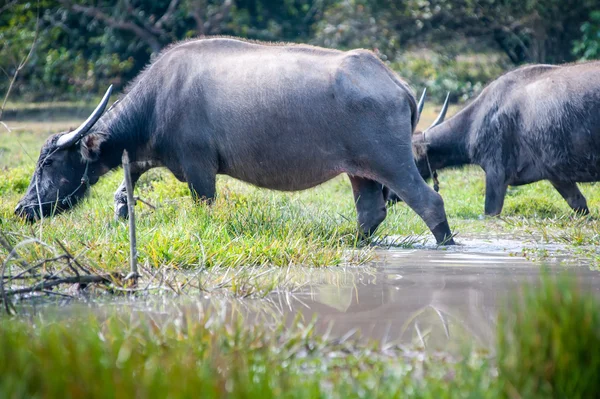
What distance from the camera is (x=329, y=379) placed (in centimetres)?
337

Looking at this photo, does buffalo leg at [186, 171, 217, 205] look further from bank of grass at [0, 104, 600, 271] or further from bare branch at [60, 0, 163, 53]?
bare branch at [60, 0, 163, 53]

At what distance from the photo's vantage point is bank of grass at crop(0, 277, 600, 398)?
2744 millimetres

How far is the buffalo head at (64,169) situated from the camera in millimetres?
7488

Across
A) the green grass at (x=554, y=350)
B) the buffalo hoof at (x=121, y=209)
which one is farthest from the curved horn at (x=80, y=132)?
the green grass at (x=554, y=350)

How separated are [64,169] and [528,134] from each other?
15.3ft

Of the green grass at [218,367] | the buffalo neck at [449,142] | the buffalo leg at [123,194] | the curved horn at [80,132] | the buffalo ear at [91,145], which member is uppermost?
the green grass at [218,367]

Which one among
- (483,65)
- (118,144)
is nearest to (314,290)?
(118,144)

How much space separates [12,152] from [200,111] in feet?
23.8

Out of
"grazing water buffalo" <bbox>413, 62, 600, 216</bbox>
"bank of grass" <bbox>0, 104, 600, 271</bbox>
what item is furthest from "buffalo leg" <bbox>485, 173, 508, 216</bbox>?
"bank of grass" <bbox>0, 104, 600, 271</bbox>

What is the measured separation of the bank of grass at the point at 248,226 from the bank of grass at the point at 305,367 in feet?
6.53

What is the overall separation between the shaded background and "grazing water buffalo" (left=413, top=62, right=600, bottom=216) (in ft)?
24.0

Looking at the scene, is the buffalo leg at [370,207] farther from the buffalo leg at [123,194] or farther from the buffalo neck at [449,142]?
the buffalo neck at [449,142]

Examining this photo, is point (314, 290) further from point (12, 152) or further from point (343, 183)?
point (12, 152)

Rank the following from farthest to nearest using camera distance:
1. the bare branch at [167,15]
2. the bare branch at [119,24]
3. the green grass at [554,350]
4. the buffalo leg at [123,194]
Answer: the bare branch at [167,15] → the bare branch at [119,24] → the buffalo leg at [123,194] → the green grass at [554,350]
